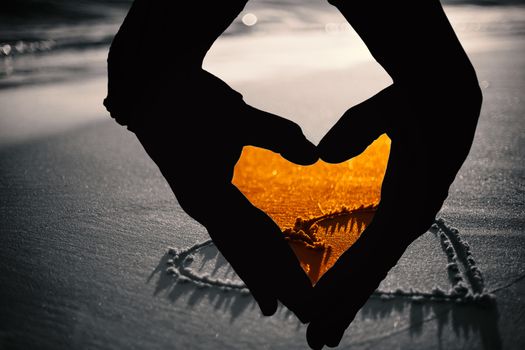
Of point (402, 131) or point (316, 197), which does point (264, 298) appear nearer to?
point (402, 131)

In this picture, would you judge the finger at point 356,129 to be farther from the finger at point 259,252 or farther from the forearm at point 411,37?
the finger at point 259,252

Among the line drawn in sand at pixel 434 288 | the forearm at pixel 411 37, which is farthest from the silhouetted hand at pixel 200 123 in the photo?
the line drawn in sand at pixel 434 288

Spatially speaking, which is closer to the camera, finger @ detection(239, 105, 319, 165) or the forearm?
the forearm

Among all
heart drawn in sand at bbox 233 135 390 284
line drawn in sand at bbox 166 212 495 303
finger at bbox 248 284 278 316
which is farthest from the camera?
heart drawn in sand at bbox 233 135 390 284

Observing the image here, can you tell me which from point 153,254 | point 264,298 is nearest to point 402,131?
point 264,298

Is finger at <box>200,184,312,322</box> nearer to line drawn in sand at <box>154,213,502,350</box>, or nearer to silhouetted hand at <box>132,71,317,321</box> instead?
silhouetted hand at <box>132,71,317,321</box>

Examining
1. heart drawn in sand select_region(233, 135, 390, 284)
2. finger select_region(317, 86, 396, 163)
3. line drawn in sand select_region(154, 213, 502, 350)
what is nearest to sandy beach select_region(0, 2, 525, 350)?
line drawn in sand select_region(154, 213, 502, 350)

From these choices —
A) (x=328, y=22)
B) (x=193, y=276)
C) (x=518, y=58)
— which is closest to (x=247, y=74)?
(x=518, y=58)

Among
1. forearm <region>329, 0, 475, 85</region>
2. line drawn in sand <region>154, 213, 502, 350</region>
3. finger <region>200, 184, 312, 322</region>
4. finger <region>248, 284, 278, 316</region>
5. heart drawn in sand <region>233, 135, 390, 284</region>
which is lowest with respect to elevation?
heart drawn in sand <region>233, 135, 390, 284</region>

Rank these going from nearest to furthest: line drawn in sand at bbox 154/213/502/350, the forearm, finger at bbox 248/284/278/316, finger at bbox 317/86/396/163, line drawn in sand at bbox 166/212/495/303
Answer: the forearm
finger at bbox 317/86/396/163
finger at bbox 248/284/278/316
line drawn in sand at bbox 154/213/502/350
line drawn in sand at bbox 166/212/495/303
